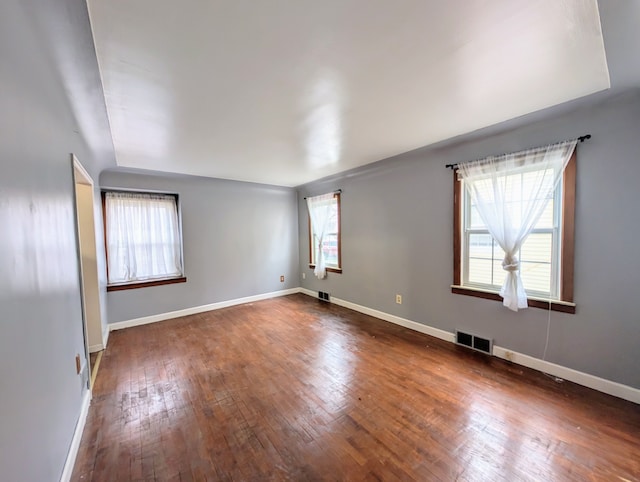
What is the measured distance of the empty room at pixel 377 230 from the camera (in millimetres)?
1220

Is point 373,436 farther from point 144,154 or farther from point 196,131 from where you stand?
point 144,154

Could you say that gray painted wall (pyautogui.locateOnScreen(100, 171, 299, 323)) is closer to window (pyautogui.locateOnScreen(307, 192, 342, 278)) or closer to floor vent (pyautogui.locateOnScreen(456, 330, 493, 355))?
window (pyautogui.locateOnScreen(307, 192, 342, 278))

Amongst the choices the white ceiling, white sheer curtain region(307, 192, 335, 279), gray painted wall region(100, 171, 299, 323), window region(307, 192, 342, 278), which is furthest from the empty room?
white sheer curtain region(307, 192, 335, 279)

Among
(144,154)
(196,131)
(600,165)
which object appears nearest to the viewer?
(600,165)

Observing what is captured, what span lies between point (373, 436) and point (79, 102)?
3140 mm

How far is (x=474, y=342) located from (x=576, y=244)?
138 cm

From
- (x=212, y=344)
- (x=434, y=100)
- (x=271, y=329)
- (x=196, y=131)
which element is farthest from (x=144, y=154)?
(x=434, y=100)

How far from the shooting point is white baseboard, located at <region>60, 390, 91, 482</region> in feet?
4.74

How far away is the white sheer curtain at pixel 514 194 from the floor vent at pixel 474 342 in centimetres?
53

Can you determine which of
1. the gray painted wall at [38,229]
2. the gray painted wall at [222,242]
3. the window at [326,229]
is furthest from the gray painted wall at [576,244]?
the gray painted wall at [38,229]

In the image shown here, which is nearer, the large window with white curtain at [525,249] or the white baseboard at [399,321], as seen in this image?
the large window with white curtain at [525,249]

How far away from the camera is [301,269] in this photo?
5.77 m

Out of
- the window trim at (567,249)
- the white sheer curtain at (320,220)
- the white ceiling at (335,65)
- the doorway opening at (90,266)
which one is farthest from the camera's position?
the white sheer curtain at (320,220)

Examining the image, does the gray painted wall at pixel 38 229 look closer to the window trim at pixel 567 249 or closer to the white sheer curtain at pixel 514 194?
the white sheer curtain at pixel 514 194
